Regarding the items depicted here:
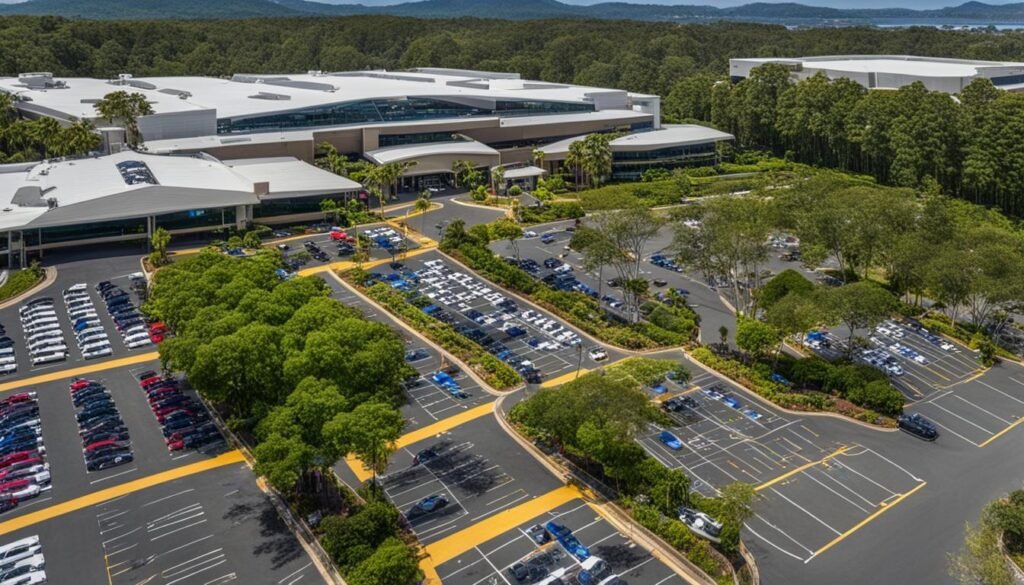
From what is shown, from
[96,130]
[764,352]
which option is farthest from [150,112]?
[764,352]

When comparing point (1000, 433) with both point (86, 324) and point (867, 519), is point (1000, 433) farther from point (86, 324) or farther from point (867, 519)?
point (86, 324)

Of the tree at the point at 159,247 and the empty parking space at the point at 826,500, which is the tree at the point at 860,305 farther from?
the tree at the point at 159,247

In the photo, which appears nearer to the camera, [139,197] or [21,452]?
[21,452]

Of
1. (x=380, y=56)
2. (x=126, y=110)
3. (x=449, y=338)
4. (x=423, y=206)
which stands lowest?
(x=449, y=338)

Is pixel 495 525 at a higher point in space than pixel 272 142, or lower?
lower

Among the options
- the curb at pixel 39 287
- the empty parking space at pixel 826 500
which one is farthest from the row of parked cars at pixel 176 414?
the empty parking space at pixel 826 500

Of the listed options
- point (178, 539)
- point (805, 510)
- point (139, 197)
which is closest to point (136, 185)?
point (139, 197)

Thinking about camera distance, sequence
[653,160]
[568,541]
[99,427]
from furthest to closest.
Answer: [653,160]
[99,427]
[568,541]
